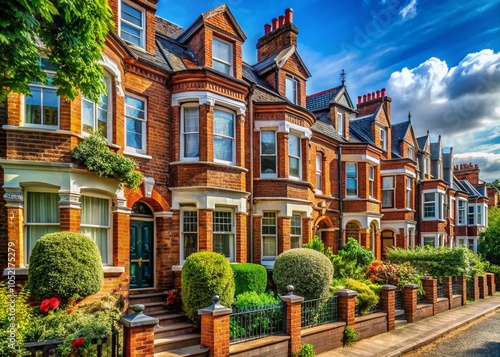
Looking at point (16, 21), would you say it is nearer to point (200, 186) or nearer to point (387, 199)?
point (200, 186)

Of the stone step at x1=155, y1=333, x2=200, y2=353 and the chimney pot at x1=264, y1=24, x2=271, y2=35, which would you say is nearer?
the stone step at x1=155, y1=333, x2=200, y2=353

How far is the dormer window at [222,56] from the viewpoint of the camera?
1310 cm

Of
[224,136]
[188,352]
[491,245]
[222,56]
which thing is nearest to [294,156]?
[224,136]

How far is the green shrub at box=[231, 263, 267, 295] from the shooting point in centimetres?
1078

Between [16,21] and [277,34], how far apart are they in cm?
1458

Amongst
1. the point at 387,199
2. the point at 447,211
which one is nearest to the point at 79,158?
the point at 387,199

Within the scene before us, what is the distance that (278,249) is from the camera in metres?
14.2

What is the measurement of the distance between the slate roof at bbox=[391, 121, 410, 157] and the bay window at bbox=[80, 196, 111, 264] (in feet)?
70.7

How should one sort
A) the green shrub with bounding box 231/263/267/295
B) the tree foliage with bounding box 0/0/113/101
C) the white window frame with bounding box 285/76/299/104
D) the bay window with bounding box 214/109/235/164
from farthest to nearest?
1. the white window frame with bounding box 285/76/299/104
2. the bay window with bounding box 214/109/235/164
3. the green shrub with bounding box 231/263/267/295
4. the tree foliage with bounding box 0/0/113/101

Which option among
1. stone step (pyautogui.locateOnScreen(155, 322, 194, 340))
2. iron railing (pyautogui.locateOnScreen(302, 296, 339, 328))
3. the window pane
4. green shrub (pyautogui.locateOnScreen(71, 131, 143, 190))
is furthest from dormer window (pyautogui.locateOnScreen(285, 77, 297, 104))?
stone step (pyautogui.locateOnScreen(155, 322, 194, 340))

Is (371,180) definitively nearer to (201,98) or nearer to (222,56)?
(222,56)

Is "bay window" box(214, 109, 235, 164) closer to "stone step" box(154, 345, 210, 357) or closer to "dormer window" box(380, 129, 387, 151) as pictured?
"stone step" box(154, 345, 210, 357)

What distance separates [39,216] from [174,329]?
14.0 ft

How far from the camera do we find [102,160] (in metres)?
8.59
